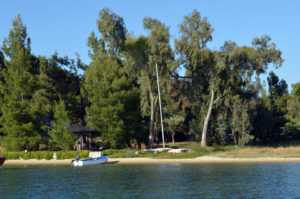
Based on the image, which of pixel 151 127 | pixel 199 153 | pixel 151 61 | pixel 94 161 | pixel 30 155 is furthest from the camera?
pixel 151 127

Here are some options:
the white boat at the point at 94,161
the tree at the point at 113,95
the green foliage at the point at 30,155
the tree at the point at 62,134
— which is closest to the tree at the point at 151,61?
the tree at the point at 113,95

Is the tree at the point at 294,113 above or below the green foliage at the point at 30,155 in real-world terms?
above

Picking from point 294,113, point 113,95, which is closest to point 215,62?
point 113,95

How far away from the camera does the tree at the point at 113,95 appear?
61.8m

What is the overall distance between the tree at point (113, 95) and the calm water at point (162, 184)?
73.4ft

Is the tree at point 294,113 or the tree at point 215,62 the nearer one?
the tree at point 215,62

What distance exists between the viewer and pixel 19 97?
214 feet

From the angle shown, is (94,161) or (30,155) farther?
(30,155)

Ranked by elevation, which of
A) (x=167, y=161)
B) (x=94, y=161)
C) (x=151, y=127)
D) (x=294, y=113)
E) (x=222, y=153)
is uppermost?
(x=294, y=113)

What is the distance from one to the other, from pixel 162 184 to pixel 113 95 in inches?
1278

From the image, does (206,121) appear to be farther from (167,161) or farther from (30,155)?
(30,155)

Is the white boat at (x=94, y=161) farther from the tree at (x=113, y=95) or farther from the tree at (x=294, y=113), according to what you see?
the tree at (x=294, y=113)

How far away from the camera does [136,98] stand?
211 ft

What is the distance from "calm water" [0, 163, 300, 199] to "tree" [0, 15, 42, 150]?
25.1 m
